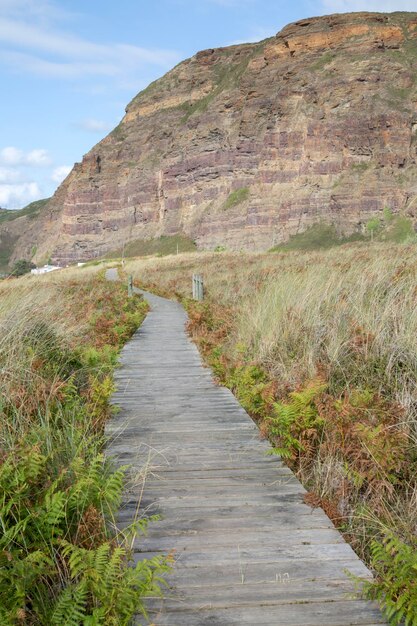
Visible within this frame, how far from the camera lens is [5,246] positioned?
194m

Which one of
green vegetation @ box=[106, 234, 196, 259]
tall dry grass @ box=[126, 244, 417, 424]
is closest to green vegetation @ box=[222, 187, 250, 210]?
green vegetation @ box=[106, 234, 196, 259]

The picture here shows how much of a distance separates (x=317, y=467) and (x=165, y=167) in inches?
4662

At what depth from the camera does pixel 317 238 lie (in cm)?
9162

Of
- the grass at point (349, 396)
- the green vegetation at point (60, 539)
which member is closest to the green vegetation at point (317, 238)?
the grass at point (349, 396)

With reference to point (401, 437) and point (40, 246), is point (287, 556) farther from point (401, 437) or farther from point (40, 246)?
point (40, 246)

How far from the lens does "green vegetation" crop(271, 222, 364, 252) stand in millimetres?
90438

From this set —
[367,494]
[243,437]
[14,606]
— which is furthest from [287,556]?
[243,437]

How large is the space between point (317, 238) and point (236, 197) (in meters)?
18.8

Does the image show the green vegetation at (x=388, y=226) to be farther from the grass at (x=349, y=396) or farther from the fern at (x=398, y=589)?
the fern at (x=398, y=589)

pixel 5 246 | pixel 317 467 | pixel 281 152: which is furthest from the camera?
pixel 5 246

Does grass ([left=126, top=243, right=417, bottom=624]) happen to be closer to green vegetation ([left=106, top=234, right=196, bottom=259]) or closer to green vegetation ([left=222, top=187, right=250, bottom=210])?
green vegetation ([left=222, top=187, right=250, bottom=210])

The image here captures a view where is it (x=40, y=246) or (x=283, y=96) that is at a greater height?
(x=283, y=96)

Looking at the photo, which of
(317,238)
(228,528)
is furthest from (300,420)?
(317,238)

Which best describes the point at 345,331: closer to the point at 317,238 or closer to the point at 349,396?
the point at 349,396
